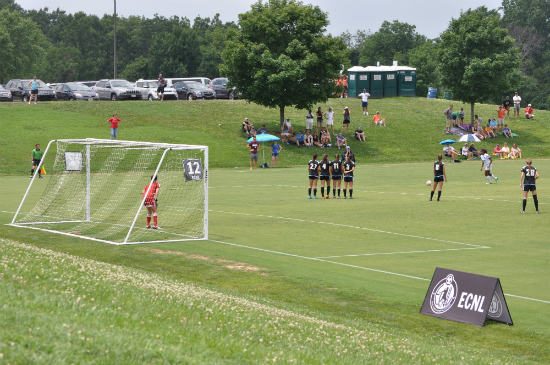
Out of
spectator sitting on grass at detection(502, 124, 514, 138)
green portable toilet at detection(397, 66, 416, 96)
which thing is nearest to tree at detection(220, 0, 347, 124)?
spectator sitting on grass at detection(502, 124, 514, 138)

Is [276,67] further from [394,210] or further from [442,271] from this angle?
[442,271]

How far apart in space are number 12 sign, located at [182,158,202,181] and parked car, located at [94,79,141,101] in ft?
156

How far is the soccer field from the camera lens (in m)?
14.5

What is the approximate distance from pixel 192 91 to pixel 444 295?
57.9 meters

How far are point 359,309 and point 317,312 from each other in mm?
1101

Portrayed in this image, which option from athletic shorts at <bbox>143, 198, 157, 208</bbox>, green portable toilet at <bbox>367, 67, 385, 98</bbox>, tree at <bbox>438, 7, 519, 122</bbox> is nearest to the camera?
athletic shorts at <bbox>143, 198, 157, 208</bbox>

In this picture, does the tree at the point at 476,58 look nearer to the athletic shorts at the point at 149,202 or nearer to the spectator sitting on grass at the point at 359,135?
the spectator sitting on grass at the point at 359,135

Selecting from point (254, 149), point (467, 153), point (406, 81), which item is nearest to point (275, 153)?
point (254, 149)

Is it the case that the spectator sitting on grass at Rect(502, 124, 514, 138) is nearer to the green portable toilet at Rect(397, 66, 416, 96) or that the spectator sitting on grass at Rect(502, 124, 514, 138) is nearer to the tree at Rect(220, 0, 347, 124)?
the tree at Rect(220, 0, 347, 124)

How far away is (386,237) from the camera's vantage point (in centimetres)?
1989

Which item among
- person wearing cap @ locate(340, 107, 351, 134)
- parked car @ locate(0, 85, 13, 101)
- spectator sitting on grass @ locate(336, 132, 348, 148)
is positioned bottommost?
spectator sitting on grass @ locate(336, 132, 348, 148)

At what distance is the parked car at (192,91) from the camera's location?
6794 centimetres

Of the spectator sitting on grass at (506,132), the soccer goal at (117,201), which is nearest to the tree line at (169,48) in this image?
the spectator sitting on grass at (506,132)

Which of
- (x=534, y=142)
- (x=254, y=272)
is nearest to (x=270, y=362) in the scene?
(x=254, y=272)
